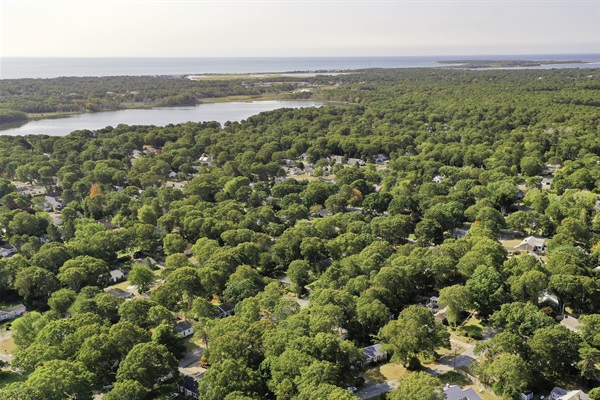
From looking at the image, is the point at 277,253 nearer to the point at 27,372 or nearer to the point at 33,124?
the point at 27,372

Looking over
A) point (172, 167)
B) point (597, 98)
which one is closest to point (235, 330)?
point (172, 167)

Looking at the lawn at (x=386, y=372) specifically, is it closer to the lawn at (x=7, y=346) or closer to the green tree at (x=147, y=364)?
the green tree at (x=147, y=364)

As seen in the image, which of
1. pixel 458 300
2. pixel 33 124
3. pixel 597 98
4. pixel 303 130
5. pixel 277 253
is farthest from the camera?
pixel 33 124

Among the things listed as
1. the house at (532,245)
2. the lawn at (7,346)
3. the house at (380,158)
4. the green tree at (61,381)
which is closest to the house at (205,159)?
the house at (380,158)

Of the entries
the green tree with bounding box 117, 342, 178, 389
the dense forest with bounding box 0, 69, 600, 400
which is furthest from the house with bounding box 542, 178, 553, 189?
the green tree with bounding box 117, 342, 178, 389

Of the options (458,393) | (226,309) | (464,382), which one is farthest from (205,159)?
(458,393)

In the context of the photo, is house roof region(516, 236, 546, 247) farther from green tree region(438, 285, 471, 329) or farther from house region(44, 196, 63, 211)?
house region(44, 196, 63, 211)
